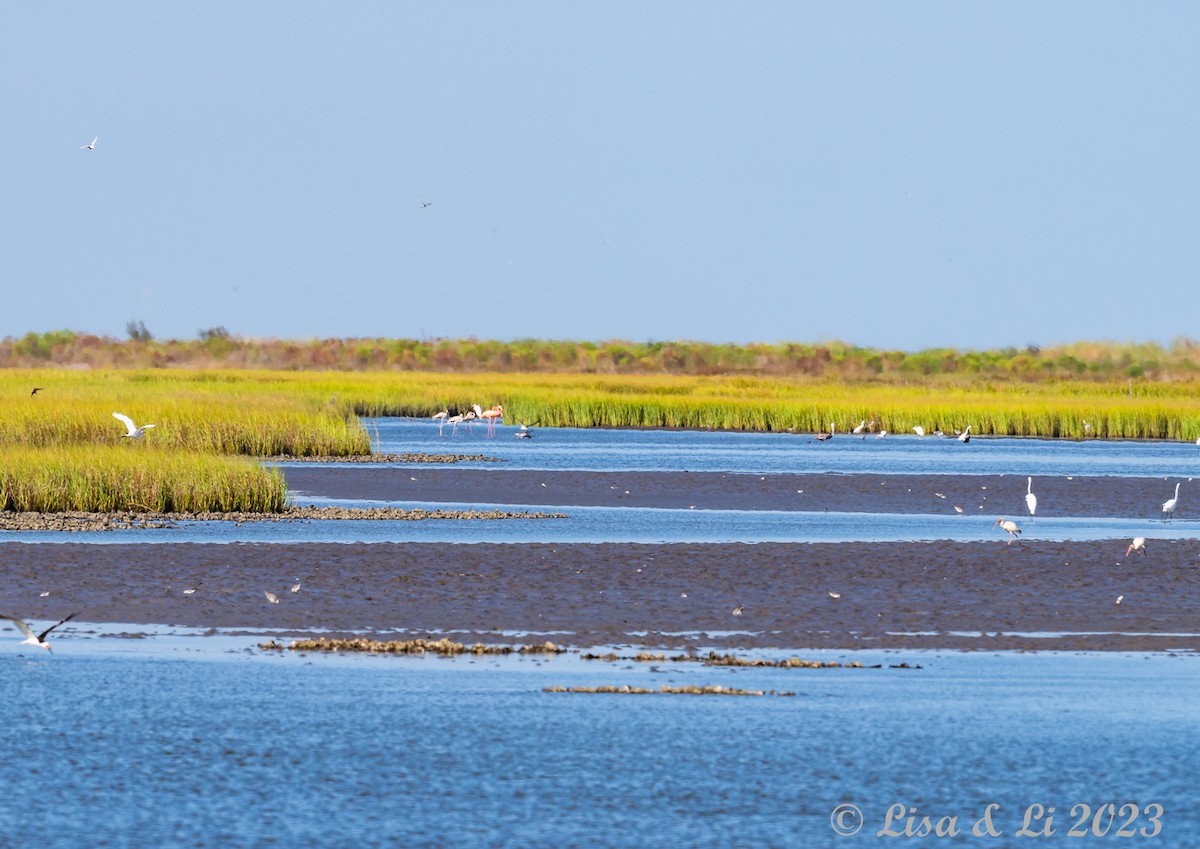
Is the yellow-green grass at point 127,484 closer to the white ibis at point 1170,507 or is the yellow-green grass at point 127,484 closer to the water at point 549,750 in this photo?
the water at point 549,750

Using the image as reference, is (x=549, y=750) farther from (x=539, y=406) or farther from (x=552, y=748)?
(x=539, y=406)

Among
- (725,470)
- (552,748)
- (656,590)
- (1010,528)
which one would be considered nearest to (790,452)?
(725,470)

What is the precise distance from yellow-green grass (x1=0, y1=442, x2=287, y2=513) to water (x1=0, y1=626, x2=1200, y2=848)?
449 inches

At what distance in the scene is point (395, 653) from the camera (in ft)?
44.7

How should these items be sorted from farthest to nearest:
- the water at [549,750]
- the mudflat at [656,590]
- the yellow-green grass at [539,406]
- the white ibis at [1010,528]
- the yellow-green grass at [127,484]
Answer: the yellow-green grass at [539,406] < the yellow-green grass at [127,484] < the white ibis at [1010,528] < the mudflat at [656,590] < the water at [549,750]

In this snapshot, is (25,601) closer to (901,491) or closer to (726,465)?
(901,491)

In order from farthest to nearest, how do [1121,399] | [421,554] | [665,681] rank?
[1121,399], [421,554], [665,681]

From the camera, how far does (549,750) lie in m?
10.5

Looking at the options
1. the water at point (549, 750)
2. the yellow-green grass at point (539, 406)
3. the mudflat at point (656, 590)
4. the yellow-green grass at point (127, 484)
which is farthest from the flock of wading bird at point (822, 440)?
the yellow-green grass at point (127, 484)

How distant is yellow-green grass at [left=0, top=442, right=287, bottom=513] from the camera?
24.4 m

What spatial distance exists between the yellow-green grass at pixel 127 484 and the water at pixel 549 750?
37.4 feet

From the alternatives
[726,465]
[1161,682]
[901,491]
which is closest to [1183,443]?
[726,465]

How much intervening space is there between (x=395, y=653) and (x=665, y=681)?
6.99 ft

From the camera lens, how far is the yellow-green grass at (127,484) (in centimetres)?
2442
